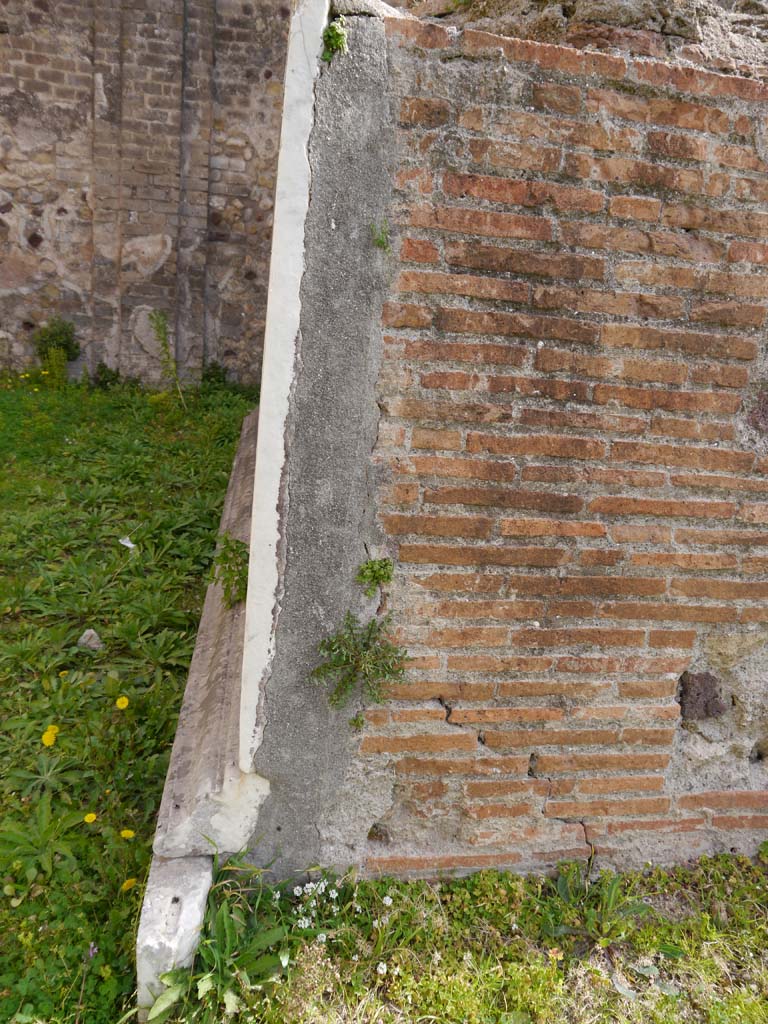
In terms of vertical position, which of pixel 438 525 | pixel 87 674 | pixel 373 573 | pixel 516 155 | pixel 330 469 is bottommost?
pixel 87 674

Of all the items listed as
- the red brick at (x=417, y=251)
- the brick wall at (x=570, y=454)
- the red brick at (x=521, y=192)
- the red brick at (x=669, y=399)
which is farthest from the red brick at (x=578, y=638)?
the red brick at (x=521, y=192)

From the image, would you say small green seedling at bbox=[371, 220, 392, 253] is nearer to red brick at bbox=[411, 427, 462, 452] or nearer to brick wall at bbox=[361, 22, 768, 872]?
brick wall at bbox=[361, 22, 768, 872]

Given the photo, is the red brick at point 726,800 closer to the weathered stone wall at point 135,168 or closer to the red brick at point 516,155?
the red brick at point 516,155

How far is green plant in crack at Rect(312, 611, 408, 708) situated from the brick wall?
0.23ft

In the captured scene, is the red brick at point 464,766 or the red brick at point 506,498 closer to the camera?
the red brick at point 506,498

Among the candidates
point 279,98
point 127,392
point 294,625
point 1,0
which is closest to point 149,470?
point 127,392

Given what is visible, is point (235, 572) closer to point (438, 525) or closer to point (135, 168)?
point (438, 525)

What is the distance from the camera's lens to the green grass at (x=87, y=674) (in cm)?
196

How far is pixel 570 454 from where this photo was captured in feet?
6.53

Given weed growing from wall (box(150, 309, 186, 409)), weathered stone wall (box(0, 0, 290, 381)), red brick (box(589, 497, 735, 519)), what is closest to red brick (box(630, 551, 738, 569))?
red brick (box(589, 497, 735, 519))

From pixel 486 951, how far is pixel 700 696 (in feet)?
3.42

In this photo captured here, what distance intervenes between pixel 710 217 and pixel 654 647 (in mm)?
1287

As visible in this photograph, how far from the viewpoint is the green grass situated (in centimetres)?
196

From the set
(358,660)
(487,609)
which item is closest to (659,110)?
(487,609)
